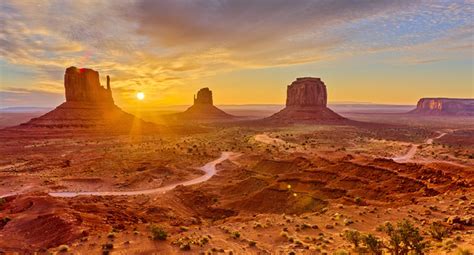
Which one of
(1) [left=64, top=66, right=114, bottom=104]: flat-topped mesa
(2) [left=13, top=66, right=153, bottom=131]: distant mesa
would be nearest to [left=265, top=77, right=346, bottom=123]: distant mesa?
(2) [left=13, top=66, right=153, bottom=131]: distant mesa

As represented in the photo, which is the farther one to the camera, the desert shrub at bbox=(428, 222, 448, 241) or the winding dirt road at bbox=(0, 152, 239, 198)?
the winding dirt road at bbox=(0, 152, 239, 198)

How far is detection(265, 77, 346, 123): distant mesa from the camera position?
142m

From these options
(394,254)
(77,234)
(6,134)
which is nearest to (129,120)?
(6,134)

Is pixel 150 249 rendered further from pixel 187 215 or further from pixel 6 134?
pixel 6 134

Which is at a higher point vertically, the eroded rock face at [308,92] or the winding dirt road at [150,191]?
the eroded rock face at [308,92]

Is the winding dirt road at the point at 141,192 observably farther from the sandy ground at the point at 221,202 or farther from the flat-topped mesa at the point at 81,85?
the flat-topped mesa at the point at 81,85

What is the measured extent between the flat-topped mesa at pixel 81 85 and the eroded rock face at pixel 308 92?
9511 centimetres

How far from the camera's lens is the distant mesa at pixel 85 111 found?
92.9m

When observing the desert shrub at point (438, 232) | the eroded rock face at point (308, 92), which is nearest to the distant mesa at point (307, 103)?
the eroded rock face at point (308, 92)

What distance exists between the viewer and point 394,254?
470 inches

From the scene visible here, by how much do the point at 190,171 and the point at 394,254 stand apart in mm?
36926

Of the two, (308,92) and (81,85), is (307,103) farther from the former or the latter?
(81,85)

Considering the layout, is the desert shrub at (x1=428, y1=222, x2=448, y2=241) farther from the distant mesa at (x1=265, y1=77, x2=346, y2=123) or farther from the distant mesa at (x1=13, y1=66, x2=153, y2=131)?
the distant mesa at (x1=265, y1=77, x2=346, y2=123)

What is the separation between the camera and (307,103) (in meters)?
152
